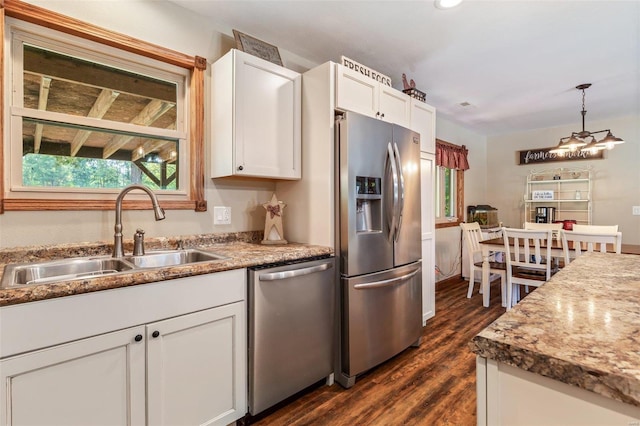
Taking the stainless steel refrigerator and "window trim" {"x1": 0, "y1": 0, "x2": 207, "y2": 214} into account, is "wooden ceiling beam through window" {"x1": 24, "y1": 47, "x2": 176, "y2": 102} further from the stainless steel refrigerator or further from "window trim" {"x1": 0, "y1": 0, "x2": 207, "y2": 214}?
the stainless steel refrigerator

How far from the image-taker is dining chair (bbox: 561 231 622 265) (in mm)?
2877

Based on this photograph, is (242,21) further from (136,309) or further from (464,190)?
(464,190)

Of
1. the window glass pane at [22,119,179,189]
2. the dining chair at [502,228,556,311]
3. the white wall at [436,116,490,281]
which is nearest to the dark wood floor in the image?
the dining chair at [502,228,556,311]

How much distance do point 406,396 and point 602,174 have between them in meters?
4.91

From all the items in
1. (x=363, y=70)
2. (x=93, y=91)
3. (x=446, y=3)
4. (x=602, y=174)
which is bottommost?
(x=602, y=174)

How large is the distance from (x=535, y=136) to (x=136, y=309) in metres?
6.08

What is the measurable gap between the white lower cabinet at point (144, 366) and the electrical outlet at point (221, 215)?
2.33ft

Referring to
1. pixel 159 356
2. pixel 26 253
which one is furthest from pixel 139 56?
pixel 159 356

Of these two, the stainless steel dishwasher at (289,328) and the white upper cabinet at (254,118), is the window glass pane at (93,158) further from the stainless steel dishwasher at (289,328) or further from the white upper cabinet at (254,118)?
the stainless steel dishwasher at (289,328)

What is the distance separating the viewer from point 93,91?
1.85 meters

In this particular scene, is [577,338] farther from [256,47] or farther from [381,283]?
[256,47]

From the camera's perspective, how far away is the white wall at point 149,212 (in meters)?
1.62

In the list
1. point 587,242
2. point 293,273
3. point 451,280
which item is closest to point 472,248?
point 451,280

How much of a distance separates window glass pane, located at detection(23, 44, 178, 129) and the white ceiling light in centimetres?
176
